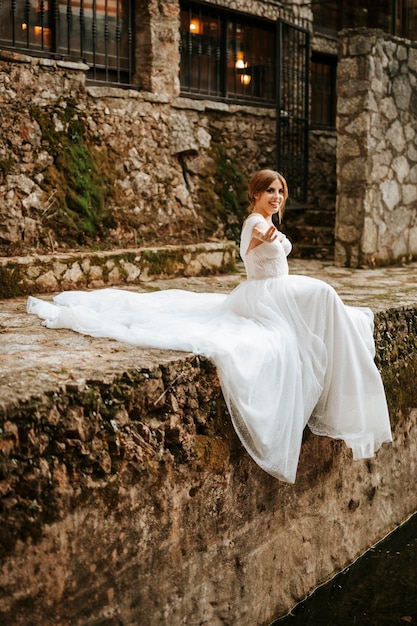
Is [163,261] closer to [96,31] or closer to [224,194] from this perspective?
[224,194]

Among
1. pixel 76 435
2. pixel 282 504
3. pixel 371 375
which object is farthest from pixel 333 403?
pixel 76 435

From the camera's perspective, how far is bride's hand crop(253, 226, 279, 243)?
4602 mm

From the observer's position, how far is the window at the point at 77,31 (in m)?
7.54

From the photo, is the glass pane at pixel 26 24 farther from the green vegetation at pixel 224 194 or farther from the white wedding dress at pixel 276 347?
the white wedding dress at pixel 276 347

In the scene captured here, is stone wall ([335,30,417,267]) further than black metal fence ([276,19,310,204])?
No

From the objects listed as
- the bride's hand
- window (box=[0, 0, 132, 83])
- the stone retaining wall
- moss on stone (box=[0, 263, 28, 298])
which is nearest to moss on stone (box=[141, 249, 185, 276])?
moss on stone (box=[0, 263, 28, 298])

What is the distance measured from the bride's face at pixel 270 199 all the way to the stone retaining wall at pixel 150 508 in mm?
1284

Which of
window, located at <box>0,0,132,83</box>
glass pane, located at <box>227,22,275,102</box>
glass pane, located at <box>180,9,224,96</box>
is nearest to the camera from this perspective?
window, located at <box>0,0,132,83</box>

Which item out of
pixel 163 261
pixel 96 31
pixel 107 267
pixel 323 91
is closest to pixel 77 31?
pixel 96 31

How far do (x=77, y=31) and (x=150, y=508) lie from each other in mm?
5874

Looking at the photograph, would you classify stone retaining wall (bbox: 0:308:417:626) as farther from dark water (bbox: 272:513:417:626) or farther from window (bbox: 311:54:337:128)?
window (bbox: 311:54:337:128)

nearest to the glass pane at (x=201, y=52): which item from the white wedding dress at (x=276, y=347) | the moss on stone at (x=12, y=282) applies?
the moss on stone at (x=12, y=282)

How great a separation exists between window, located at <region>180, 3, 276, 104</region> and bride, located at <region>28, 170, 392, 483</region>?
16.1 feet

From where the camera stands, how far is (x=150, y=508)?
142 inches
